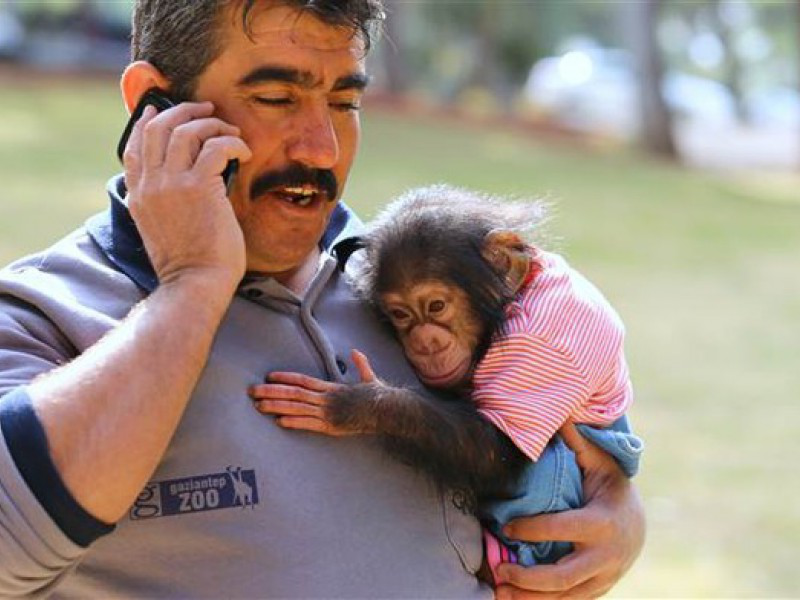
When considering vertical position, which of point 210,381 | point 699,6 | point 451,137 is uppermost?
point 699,6

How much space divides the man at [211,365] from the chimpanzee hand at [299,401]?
25 millimetres

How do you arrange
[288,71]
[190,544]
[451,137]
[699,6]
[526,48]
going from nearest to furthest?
[190,544], [288,71], [451,137], [526,48], [699,6]

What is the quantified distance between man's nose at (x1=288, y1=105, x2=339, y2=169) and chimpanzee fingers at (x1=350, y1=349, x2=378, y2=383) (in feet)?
1.15

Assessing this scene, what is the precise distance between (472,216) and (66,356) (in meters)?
0.96

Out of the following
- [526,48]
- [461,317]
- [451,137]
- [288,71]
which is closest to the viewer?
[288,71]

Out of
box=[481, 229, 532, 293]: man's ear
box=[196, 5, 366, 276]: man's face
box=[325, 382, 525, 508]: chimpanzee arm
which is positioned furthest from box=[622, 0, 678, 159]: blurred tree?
box=[196, 5, 366, 276]: man's face

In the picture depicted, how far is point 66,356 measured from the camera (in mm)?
2484

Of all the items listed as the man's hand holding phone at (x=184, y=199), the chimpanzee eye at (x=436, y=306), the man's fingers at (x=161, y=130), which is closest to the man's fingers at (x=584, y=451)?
the chimpanzee eye at (x=436, y=306)

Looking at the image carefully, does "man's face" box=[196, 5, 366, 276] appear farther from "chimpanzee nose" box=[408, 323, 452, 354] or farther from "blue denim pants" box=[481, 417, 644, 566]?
"blue denim pants" box=[481, 417, 644, 566]

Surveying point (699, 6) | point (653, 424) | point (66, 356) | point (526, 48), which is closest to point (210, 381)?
point (66, 356)

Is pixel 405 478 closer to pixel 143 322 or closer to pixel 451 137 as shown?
pixel 143 322

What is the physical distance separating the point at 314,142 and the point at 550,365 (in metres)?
0.62

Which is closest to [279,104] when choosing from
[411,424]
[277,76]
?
[277,76]

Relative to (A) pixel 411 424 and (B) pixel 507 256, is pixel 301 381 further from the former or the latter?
(B) pixel 507 256
